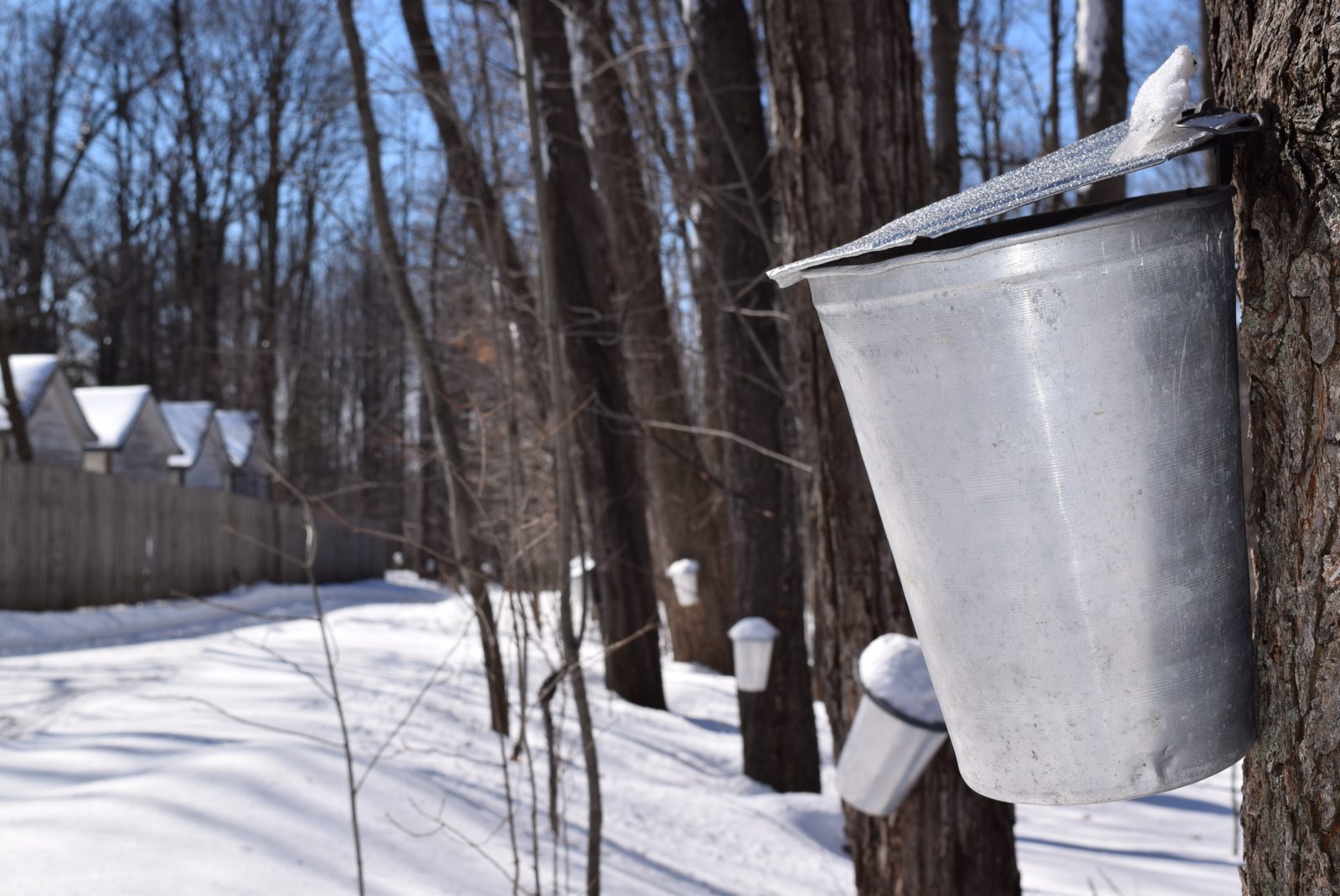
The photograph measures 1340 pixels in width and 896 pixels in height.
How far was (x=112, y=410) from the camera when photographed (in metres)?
23.6

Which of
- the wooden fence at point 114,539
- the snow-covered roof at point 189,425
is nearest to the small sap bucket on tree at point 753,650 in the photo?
the wooden fence at point 114,539

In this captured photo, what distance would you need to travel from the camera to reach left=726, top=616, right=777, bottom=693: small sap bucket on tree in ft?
19.2

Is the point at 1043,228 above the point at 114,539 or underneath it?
above

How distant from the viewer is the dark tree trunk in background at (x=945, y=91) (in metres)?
7.59

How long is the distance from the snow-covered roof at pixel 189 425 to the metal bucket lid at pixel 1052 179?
94.0ft

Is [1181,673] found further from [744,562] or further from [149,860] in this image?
[744,562]

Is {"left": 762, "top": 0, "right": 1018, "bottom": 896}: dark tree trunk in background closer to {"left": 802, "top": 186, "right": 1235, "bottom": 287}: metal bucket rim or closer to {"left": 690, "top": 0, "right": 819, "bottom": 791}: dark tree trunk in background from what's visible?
{"left": 802, "top": 186, "right": 1235, "bottom": 287}: metal bucket rim

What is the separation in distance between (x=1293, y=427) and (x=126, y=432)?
25259 mm

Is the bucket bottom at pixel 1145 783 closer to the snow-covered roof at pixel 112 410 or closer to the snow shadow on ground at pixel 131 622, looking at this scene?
the snow shadow on ground at pixel 131 622

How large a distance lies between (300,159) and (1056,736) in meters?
28.2

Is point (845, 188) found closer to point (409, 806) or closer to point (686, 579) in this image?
point (409, 806)

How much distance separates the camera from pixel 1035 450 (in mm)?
1058

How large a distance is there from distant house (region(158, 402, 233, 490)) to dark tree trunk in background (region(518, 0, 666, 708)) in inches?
820

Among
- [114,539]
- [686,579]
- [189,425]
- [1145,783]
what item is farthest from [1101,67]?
[189,425]
